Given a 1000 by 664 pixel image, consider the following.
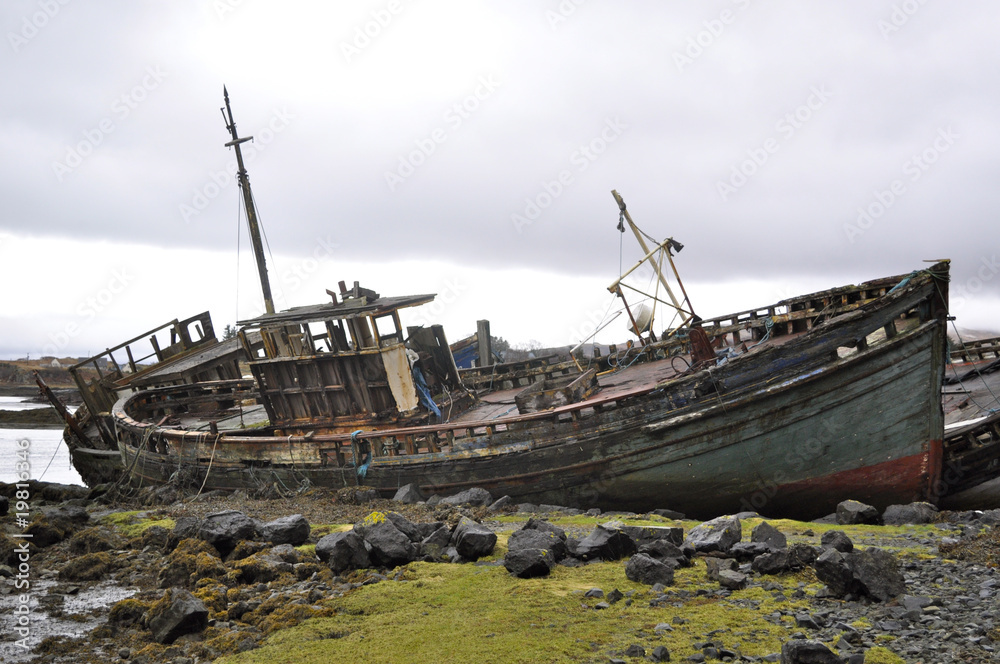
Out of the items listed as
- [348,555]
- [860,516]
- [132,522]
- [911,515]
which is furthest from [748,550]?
[132,522]

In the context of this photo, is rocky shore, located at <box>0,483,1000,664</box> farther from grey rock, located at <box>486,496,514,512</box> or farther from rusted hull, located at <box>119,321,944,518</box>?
grey rock, located at <box>486,496,514,512</box>

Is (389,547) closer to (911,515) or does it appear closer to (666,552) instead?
(666,552)

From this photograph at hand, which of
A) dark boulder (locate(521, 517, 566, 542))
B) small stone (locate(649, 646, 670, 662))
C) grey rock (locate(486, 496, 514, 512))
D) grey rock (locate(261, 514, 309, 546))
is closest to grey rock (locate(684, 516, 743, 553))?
dark boulder (locate(521, 517, 566, 542))

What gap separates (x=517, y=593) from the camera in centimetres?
627

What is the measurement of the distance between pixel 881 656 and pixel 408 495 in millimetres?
8750

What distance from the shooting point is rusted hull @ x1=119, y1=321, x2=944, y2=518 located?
982 cm

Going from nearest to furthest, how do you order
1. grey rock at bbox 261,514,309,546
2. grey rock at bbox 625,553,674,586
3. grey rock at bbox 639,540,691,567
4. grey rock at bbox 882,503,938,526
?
grey rock at bbox 625,553,674,586, grey rock at bbox 639,540,691,567, grey rock at bbox 261,514,309,546, grey rock at bbox 882,503,938,526

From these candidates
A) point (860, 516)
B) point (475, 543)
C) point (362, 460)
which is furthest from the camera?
point (362, 460)

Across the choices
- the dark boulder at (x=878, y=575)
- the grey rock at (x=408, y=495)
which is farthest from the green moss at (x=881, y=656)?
the grey rock at (x=408, y=495)

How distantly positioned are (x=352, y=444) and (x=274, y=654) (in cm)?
756

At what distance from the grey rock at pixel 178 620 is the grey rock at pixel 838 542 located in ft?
18.6

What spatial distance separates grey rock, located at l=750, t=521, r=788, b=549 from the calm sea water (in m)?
18.2

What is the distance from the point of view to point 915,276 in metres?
9.79

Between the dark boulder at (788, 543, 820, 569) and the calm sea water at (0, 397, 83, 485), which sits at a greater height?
the calm sea water at (0, 397, 83, 485)
